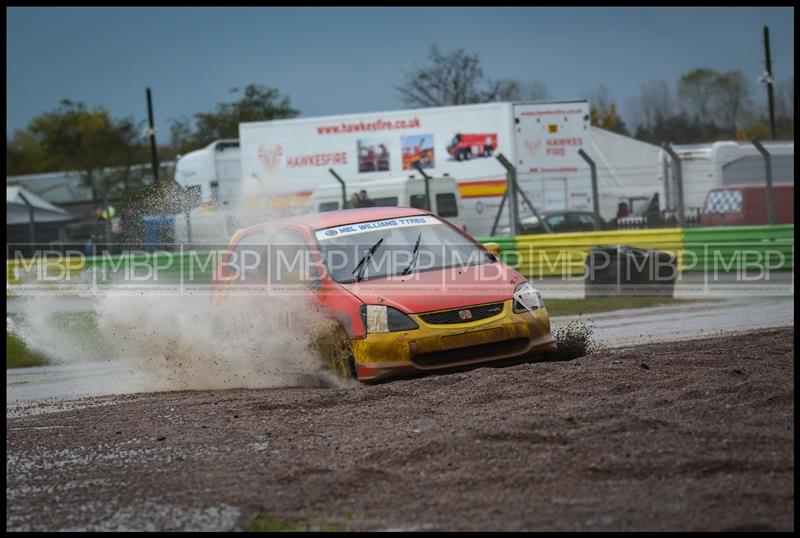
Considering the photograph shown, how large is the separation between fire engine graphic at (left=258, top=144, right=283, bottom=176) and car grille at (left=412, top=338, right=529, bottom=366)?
2090 centimetres

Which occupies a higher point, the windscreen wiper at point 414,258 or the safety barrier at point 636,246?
the windscreen wiper at point 414,258

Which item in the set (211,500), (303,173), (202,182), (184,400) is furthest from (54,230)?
(211,500)

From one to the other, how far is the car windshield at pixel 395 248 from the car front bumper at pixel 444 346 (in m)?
0.85

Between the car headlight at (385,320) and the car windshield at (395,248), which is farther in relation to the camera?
the car windshield at (395,248)

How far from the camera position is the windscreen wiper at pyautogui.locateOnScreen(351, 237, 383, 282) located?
8.61 m

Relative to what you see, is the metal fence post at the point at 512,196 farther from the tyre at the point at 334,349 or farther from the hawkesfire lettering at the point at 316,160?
the tyre at the point at 334,349

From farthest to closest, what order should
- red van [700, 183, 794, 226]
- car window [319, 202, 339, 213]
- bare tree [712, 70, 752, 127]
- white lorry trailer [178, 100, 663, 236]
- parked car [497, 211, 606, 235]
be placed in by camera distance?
bare tree [712, 70, 752, 127] → white lorry trailer [178, 100, 663, 236] → car window [319, 202, 339, 213] → red van [700, 183, 794, 226] → parked car [497, 211, 606, 235]

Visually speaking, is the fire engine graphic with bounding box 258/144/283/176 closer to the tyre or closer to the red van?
the red van

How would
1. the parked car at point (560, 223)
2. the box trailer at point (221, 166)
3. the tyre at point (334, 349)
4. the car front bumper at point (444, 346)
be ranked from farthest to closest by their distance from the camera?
the box trailer at point (221, 166) < the parked car at point (560, 223) < the tyre at point (334, 349) < the car front bumper at point (444, 346)

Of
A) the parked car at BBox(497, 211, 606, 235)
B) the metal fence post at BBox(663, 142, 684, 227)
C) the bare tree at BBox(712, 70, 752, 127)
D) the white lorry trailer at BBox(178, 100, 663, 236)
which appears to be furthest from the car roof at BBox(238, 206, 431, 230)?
the bare tree at BBox(712, 70, 752, 127)

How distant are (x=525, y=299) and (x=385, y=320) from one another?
1.19 m

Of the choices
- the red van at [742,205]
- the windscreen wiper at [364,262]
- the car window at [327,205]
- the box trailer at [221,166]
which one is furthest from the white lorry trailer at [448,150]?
the windscreen wiper at [364,262]

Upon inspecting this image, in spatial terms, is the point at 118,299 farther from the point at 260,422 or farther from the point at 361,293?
the point at 260,422

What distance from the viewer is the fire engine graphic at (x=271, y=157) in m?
28.3
